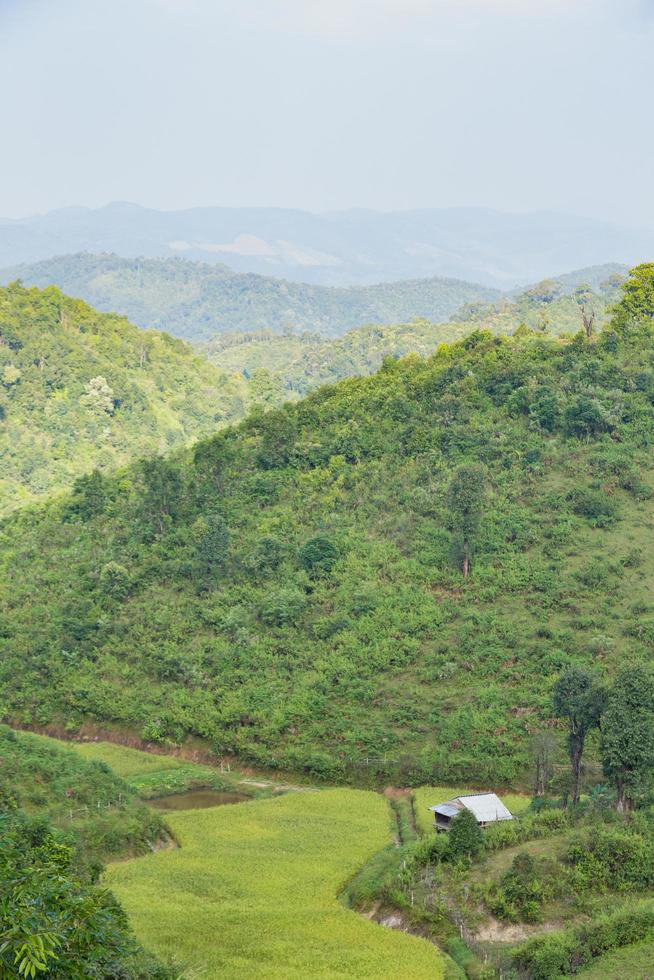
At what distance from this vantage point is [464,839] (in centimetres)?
2656

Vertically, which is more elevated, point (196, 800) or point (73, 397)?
point (73, 397)

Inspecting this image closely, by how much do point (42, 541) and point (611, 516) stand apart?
27.5 m

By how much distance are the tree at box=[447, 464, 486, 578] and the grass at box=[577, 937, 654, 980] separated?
23.1 metres

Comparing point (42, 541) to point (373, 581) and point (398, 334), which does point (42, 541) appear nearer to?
point (373, 581)

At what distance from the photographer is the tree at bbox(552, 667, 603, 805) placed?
96.5 ft

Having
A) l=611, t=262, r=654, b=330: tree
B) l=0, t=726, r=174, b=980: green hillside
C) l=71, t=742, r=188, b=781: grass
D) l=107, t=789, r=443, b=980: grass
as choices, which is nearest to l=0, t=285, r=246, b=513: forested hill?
l=71, t=742, r=188, b=781: grass

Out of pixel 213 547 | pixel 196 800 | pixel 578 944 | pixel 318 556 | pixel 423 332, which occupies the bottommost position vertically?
pixel 196 800

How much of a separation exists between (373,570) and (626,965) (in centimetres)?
2536

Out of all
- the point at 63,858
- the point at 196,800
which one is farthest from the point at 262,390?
the point at 63,858

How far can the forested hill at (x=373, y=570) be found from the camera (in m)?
38.5

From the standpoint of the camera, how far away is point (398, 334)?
12212cm

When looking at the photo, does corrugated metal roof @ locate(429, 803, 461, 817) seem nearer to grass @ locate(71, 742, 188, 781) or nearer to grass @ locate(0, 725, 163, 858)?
grass @ locate(0, 725, 163, 858)

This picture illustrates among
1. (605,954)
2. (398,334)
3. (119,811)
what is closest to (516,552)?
(119,811)

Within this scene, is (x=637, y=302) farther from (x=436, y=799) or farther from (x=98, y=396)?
(x=98, y=396)
